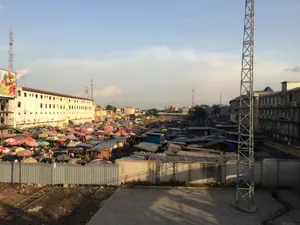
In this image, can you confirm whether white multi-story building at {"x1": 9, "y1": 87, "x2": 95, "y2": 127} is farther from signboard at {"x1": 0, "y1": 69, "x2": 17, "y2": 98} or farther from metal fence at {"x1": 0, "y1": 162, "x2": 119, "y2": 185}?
metal fence at {"x1": 0, "y1": 162, "x2": 119, "y2": 185}

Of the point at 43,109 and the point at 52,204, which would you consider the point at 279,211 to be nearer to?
the point at 52,204

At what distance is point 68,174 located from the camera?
15.5 metres

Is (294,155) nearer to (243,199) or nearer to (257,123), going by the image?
(243,199)

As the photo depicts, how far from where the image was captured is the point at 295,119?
102ft

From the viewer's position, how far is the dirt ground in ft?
35.9

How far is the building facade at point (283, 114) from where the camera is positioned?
1220 inches

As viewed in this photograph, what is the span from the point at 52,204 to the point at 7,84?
3282cm

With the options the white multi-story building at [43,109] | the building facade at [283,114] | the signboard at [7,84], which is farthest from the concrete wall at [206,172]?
the white multi-story building at [43,109]

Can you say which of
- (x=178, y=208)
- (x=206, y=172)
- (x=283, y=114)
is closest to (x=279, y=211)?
(x=206, y=172)

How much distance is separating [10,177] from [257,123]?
39716mm

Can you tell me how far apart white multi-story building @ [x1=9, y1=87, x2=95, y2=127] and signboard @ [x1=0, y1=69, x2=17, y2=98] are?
4.25 m

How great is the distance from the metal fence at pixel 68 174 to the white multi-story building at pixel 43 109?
3295cm

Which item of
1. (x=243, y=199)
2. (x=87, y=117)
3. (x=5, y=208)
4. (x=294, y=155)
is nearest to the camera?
(x=5, y=208)

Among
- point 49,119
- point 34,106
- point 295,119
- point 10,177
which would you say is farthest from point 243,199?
point 49,119
